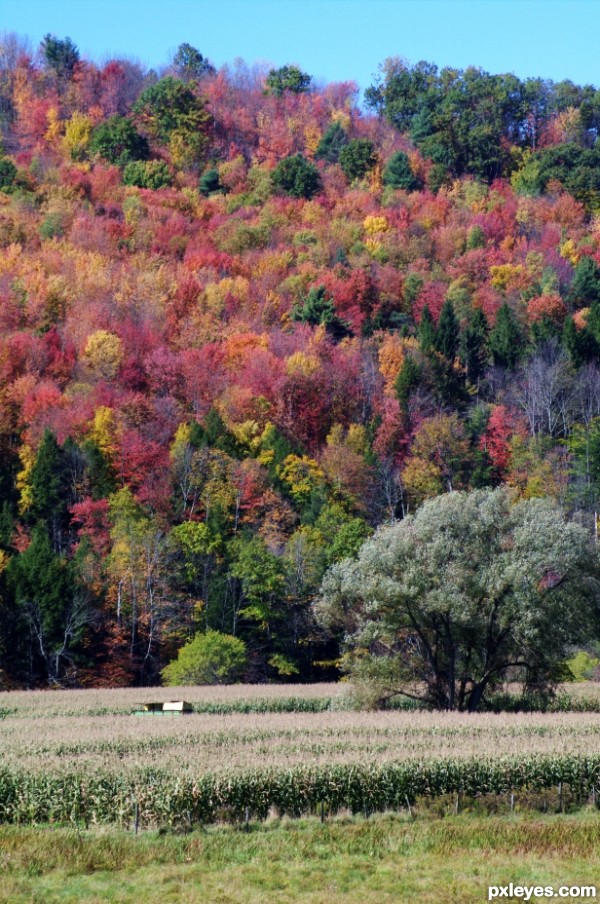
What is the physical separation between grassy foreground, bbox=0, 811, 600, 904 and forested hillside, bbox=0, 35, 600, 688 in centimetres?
4353

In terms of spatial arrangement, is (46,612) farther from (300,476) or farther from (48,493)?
(300,476)

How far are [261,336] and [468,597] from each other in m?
74.8

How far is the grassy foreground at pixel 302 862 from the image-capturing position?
66.8 feet

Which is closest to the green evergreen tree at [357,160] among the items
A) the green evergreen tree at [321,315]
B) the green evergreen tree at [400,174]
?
the green evergreen tree at [400,174]

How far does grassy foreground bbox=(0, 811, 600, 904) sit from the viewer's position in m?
20.4

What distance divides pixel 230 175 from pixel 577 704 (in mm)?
140286

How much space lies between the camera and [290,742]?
107 feet

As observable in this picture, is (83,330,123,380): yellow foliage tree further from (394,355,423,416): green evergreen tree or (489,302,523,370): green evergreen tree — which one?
(489,302,523,370): green evergreen tree

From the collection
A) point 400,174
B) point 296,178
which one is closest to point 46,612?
point 296,178

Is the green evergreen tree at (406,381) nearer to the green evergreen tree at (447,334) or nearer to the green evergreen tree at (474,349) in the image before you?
the green evergreen tree at (447,334)

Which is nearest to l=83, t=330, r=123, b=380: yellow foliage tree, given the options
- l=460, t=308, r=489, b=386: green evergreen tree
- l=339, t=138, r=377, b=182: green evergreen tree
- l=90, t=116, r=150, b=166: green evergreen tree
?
l=460, t=308, r=489, b=386: green evergreen tree

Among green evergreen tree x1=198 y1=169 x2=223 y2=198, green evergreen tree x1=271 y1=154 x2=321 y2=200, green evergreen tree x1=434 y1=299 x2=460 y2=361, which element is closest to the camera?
green evergreen tree x1=434 y1=299 x2=460 y2=361

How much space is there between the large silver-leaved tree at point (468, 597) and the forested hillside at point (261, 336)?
24.8 m

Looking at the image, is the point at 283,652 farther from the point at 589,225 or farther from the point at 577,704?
the point at 589,225
